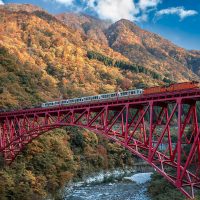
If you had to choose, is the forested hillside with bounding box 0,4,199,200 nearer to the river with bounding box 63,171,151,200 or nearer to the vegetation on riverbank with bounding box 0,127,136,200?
the vegetation on riverbank with bounding box 0,127,136,200

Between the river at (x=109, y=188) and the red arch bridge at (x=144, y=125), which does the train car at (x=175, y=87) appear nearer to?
the red arch bridge at (x=144, y=125)

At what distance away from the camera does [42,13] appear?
170m

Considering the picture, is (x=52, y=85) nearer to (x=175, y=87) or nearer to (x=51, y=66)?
(x=51, y=66)

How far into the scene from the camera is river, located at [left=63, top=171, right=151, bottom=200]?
1745 inches

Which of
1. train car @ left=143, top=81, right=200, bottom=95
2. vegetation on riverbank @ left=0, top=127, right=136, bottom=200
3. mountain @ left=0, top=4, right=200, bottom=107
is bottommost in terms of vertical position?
vegetation on riverbank @ left=0, top=127, right=136, bottom=200

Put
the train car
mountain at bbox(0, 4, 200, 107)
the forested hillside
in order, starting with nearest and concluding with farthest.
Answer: the train car, the forested hillside, mountain at bbox(0, 4, 200, 107)

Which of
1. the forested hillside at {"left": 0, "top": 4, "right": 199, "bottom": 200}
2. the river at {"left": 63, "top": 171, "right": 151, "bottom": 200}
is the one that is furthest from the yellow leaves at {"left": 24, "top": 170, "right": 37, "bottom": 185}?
the river at {"left": 63, "top": 171, "right": 151, "bottom": 200}

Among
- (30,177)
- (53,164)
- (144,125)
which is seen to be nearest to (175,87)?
(144,125)

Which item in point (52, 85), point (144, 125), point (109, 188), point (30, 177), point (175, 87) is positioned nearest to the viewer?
point (175, 87)

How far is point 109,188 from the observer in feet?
169

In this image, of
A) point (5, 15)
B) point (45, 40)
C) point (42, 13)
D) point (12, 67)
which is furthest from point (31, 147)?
point (42, 13)

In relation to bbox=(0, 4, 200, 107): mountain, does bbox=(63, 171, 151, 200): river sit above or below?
below

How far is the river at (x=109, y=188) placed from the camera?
44.3 meters

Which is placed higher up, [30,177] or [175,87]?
[175,87]
